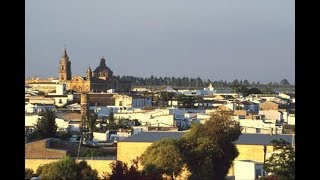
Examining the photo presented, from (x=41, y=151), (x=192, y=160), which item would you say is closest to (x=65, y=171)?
(x=192, y=160)

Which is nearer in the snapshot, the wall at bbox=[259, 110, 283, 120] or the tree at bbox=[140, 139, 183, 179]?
the tree at bbox=[140, 139, 183, 179]

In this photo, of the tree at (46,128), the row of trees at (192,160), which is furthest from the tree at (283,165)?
the tree at (46,128)

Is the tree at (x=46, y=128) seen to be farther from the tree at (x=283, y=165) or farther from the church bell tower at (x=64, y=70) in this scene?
the church bell tower at (x=64, y=70)

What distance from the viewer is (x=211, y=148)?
5797 millimetres

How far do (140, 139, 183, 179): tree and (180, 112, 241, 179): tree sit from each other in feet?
0.35

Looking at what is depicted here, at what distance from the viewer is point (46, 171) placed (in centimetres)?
498

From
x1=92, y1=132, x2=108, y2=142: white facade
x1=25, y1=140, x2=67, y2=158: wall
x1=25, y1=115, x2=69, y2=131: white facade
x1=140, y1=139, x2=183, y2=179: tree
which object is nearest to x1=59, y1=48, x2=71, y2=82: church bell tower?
x1=25, y1=115, x2=69, y2=131: white facade

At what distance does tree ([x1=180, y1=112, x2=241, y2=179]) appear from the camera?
567 cm

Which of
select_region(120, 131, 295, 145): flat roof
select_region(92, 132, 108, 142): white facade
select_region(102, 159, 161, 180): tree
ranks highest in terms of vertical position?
select_region(120, 131, 295, 145): flat roof

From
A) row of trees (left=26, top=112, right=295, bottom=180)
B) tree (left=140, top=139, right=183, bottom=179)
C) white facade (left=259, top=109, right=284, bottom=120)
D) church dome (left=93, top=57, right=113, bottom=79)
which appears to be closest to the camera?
row of trees (left=26, top=112, right=295, bottom=180)

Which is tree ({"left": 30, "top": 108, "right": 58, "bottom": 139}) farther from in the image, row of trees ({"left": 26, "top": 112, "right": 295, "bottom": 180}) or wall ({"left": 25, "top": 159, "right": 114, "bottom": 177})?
row of trees ({"left": 26, "top": 112, "right": 295, "bottom": 180})

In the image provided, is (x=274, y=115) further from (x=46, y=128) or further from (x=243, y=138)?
(x=243, y=138)
